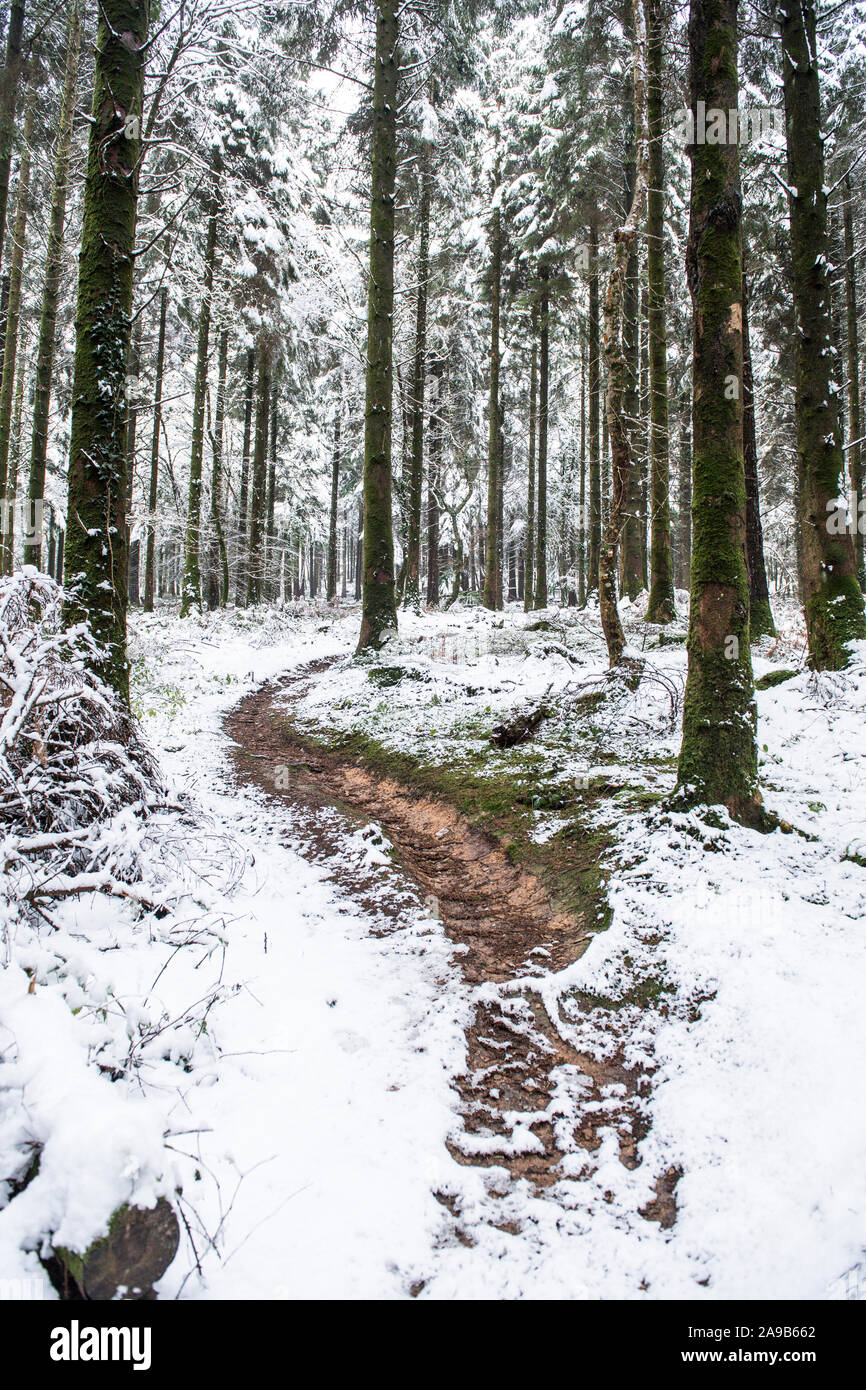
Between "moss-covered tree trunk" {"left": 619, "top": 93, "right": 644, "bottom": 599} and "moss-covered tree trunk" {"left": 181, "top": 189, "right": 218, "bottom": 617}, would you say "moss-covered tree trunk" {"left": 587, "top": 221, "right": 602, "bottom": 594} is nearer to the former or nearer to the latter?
"moss-covered tree trunk" {"left": 619, "top": 93, "right": 644, "bottom": 599}

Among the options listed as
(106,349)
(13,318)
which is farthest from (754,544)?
(13,318)

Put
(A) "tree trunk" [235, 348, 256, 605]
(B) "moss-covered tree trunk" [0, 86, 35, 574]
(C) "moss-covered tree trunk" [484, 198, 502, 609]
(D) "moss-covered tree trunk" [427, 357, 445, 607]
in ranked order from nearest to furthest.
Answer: (B) "moss-covered tree trunk" [0, 86, 35, 574]
(C) "moss-covered tree trunk" [484, 198, 502, 609]
(D) "moss-covered tree trunk" [427, 357, 445, 607]
(A) "tree trunk" [235, 348, 256, 605]

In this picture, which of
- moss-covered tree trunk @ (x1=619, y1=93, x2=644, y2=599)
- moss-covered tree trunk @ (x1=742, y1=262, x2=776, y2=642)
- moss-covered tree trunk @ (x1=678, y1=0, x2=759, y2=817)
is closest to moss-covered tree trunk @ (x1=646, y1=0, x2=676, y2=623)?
moss-covered tree trunk @ (x1=742, y1=262, x2=776, y2=642)

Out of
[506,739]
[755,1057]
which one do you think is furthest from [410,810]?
[755,1057]

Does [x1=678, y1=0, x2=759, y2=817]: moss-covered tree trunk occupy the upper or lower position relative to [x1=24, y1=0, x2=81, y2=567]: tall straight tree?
lower

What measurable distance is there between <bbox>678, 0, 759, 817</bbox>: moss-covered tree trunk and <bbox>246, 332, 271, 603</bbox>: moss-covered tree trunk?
55.8 feet

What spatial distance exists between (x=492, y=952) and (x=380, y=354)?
401 inches

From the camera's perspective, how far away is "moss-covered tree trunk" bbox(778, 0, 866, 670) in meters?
6.82

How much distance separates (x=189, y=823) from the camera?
431cm

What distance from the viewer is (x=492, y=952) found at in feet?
12.2

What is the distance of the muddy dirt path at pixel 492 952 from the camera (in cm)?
242

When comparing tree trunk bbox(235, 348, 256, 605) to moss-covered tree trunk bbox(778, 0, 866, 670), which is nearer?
moss-covered tree trunk bbox(778, 0, 866, 670)

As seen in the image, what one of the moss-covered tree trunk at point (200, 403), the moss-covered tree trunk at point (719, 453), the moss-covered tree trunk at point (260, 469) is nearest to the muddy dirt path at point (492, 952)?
the moss-covered tree trunk at point (719, 453)

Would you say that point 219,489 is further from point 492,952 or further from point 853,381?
point 492,952
